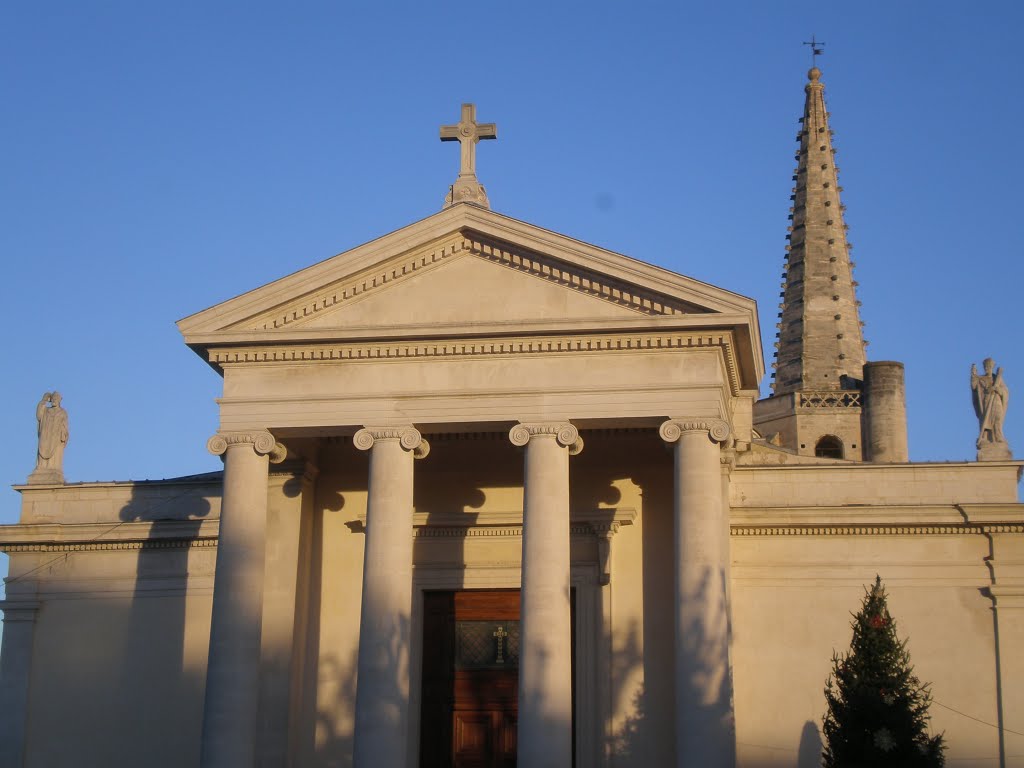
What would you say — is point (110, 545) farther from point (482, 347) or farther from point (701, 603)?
point (701, 603)

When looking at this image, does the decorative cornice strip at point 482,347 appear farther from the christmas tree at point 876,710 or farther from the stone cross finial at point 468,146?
the christmas tree at point 876,710

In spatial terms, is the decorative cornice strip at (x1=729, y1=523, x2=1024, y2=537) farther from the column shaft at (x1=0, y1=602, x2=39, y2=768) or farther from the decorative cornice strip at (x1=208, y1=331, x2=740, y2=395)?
the column shaft at (x1=0, y1=602, x2=39, y2=768)

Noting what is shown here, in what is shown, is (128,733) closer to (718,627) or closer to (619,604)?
(619,604)

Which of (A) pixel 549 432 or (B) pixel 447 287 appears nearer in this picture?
(A) pixel 549 432

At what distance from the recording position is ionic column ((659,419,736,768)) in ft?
72.9

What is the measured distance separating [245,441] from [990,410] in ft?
44.8

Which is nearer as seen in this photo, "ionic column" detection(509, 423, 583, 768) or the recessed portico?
"ionic column" detection(509, 423, 583, 768)

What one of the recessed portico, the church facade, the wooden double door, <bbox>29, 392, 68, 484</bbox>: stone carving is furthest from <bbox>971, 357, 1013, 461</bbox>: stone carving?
<bbox>29, 392, 68, 484</bbox>: stone carving

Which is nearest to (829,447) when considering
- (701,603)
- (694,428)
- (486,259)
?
(694,428)

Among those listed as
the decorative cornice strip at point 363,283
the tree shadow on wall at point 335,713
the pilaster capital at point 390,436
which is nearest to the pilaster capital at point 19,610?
the tree shadow on wall at point 335,713

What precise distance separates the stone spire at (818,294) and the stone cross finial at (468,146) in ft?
83.4

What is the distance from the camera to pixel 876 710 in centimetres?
2108

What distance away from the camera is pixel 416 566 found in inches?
1065

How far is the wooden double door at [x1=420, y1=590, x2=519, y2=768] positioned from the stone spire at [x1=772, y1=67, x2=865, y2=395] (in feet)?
82.0
